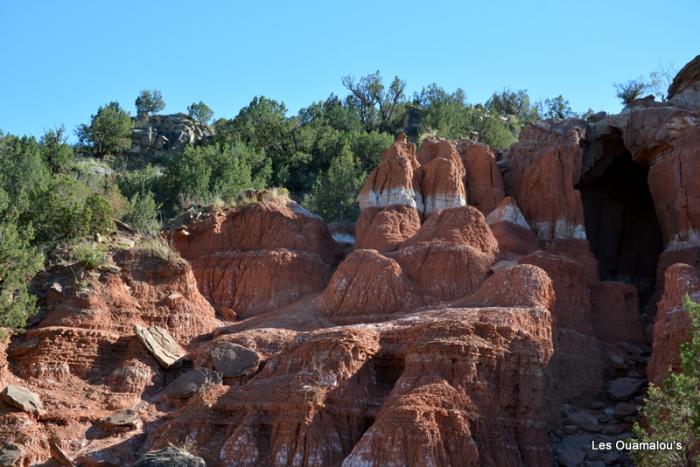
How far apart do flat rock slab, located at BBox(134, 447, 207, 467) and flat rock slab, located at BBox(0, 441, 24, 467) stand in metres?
4.62

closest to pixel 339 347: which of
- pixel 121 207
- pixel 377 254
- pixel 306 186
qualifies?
pixel 377 254

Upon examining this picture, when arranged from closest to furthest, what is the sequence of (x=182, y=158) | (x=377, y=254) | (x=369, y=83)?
(x=377, y=254), (x=182, y=158), (x=369, y=83)

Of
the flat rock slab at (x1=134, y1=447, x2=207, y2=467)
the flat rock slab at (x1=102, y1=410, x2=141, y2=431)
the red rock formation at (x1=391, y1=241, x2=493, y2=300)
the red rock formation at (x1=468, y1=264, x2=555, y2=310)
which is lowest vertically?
the flat rock slab at (x1=134, y1=447, x2=207, y2=467)

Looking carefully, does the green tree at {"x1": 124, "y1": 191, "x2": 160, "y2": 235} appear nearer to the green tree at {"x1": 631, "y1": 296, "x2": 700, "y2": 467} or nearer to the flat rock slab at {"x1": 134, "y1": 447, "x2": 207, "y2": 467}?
the flat rock slab at {"x1": 134, "y1": 447, "x2": 207, "y2": 467}

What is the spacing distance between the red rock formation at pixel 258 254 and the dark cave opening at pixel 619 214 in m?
10.4

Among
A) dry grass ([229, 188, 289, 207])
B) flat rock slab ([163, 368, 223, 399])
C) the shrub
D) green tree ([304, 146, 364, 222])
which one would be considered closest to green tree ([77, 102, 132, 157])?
green tree ([304, 146, 364, 222])

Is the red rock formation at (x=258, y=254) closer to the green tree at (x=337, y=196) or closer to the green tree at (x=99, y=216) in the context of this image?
the green tree at (x=99, y=216)

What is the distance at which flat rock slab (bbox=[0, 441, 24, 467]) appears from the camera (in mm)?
25297

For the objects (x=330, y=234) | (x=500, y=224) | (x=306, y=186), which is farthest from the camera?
(x=306, y=186)

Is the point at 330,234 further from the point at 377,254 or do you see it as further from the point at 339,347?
the point at 339,347

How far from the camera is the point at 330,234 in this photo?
3878 centimetres

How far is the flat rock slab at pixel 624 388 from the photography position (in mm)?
27812

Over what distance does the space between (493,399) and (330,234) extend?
15406 millimetres

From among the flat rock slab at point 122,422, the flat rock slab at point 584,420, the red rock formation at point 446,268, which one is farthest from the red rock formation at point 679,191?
the flat rock slab at point 122,422
